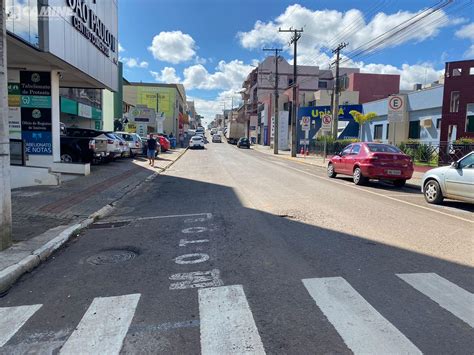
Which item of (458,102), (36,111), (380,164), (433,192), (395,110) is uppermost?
(458,102)

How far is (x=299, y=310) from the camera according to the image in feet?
13.2

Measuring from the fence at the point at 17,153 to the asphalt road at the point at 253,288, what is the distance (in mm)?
5532

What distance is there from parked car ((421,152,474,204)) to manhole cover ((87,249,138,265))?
8.10 meters

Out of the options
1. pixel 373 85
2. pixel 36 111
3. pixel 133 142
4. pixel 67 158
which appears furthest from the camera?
pixel 373 85

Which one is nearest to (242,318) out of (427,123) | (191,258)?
(191,258)

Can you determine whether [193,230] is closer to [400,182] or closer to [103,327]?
[103,327]

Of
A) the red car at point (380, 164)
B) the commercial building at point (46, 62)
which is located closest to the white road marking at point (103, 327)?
the commercial building at point (46, 62)

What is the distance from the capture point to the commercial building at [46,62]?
10617 millimetres

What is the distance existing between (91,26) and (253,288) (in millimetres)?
13961

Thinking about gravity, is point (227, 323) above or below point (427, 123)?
below

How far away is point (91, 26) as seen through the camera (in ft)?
49.9

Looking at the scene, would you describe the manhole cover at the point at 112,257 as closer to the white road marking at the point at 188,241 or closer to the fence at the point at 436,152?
the white road marking at the point at 188,241

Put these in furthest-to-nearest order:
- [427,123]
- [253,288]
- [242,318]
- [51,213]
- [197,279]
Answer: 1. [427,123]
2. [51,213]
3. [197,279]
4. [253,288]
5. [242,318]

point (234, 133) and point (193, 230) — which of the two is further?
point (234, 133)
